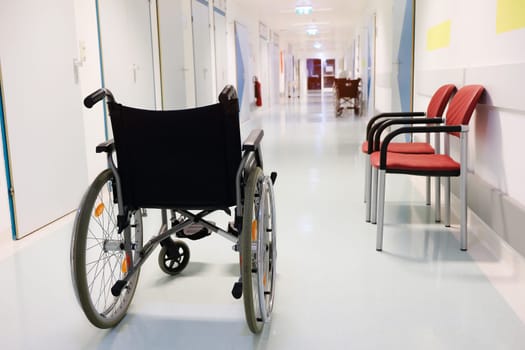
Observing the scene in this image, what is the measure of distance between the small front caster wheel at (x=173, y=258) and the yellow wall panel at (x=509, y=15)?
208cm

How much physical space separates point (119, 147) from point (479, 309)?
1.64 meters

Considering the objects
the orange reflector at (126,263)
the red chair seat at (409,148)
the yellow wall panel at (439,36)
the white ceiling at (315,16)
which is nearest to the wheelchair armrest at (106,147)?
the orange reflector at (126,263)

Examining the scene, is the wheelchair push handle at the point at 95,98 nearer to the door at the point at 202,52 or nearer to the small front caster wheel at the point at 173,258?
the small front caster wheel at the point at 173,258

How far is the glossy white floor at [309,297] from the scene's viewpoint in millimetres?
1922

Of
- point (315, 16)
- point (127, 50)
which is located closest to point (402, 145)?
point (127, 50)

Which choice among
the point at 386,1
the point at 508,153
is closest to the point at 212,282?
the point at 508,153

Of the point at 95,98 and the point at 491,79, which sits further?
the point at 491,79

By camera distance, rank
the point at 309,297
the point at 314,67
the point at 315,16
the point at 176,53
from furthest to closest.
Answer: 1. the point at 314,67
2. the point at 315,16
3. the point at 176,53
4. the point at 309,297

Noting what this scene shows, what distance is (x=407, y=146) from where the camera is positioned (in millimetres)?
3623

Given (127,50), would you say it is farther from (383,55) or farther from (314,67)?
(314,67)

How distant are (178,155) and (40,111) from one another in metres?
2.01

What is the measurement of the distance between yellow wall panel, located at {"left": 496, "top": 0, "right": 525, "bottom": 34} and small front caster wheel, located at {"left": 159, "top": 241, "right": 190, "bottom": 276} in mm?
2084

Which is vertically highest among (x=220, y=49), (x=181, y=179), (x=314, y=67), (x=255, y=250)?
(x=314, y=67)

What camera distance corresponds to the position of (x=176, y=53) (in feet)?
21.7
